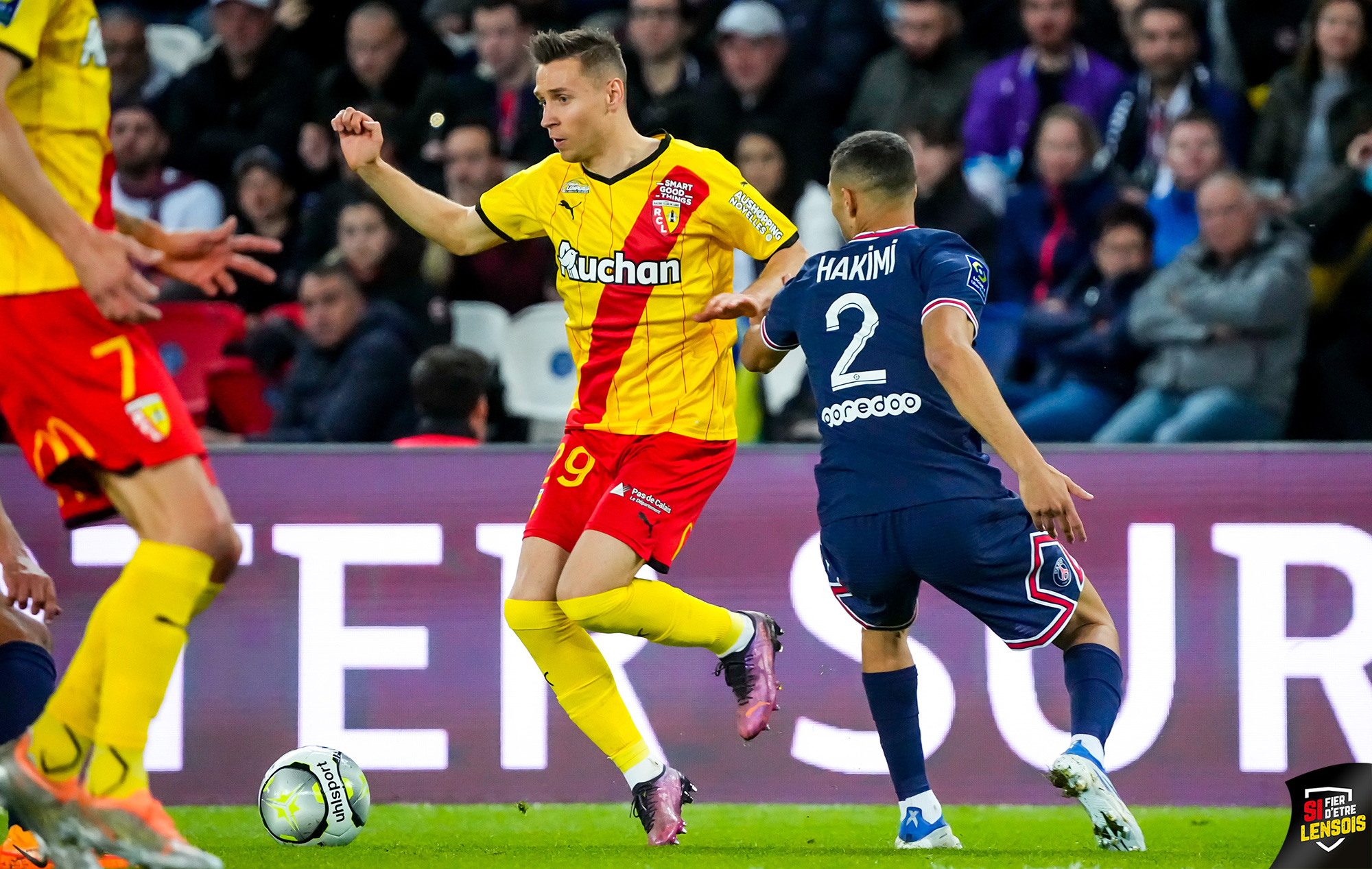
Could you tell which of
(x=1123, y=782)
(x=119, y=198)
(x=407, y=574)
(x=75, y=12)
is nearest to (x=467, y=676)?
(x=407, y=574)

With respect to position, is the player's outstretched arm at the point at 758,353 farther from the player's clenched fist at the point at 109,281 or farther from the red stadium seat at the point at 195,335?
the red stadium seat at the point at 195,335

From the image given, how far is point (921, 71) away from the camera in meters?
8.01

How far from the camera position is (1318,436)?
267 inches

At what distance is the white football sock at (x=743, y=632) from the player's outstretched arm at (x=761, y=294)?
916 millimetres

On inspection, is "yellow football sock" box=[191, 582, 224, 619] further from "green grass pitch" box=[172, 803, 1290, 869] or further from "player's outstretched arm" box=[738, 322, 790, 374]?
"player's outstretched arm" box=[738, 322, 790, 374]

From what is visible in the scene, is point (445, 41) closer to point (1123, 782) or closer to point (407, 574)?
point (407, 574)

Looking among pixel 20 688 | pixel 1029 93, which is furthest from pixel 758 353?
pixel 1029 93

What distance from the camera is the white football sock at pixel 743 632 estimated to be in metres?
4.82

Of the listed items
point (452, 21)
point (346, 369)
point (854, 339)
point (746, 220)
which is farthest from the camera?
point (452, 21)

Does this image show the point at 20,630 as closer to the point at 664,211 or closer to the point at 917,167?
the point at 664,211

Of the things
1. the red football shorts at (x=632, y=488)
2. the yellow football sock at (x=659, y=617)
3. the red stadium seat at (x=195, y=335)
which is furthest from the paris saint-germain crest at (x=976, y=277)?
the red stadium seat at (x=195, y=335)

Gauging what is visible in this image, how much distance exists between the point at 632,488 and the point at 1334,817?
2.03m

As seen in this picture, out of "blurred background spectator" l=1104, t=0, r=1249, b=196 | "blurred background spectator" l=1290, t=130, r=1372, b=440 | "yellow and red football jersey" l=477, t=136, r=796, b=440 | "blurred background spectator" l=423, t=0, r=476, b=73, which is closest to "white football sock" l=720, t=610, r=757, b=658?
"yellow and red football jersey" l=477, t=136, r=796, b=440

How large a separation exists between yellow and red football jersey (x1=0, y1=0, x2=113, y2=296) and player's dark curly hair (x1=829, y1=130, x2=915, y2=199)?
186 cm
